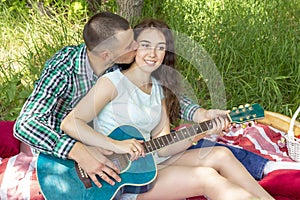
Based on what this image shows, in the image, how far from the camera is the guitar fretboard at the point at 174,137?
2.01 m

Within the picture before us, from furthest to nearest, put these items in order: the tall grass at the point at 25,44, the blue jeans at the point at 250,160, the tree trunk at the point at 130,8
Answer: the tree trunk at the point at 130,8 → the tall grass at the point at 25,44 → the blue jeans at the point at 250,160

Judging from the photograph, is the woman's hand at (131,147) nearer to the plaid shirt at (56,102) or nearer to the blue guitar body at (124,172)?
the blue guitar body at (124,172)

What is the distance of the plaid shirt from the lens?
82.7 inches

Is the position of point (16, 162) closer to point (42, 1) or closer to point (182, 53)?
point (182, 53)

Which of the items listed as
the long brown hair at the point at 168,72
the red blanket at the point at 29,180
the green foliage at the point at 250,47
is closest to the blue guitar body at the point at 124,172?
the red blanket at the point at 29,180

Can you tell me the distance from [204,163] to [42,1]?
9.97 ft

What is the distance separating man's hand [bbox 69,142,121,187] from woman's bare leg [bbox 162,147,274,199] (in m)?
0.31

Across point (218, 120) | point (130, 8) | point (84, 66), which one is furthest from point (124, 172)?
point (130, 8)

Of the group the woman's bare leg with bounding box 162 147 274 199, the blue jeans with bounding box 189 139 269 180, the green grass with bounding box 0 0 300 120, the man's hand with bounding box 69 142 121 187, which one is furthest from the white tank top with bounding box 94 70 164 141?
the green grass with bounding box 0 0 300 120

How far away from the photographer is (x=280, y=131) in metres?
2.74

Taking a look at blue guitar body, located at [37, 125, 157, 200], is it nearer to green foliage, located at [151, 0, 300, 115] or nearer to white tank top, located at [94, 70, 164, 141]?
white tank top, located at [94, 70, 164, 141]

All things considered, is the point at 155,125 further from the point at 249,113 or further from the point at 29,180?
the point at 29,180

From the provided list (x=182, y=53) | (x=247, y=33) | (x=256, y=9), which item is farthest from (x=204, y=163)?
(x=256, y=9)

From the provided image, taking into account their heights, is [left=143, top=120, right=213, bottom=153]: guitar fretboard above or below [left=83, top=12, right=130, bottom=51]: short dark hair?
below
